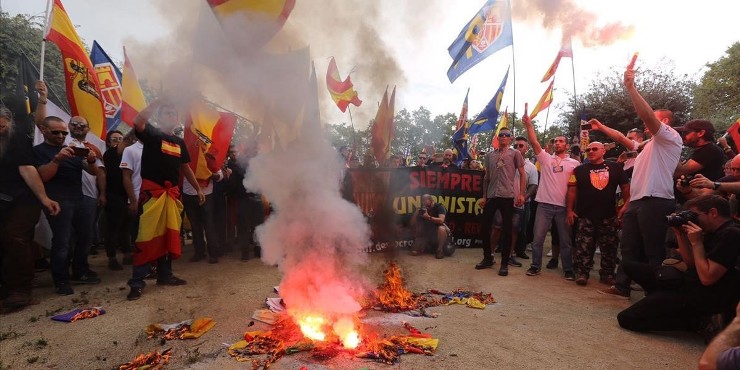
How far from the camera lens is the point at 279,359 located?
321 cm

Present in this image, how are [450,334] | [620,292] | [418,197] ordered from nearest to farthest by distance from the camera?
1. [450,334]
2. [620,292]
3. [418,197]

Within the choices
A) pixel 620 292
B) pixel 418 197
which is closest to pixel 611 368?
pixel 620 292

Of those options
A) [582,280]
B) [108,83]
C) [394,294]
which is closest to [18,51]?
[108,83]

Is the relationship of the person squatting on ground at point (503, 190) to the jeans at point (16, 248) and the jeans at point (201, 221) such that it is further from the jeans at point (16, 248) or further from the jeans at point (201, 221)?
the jeans at point (16, 248)

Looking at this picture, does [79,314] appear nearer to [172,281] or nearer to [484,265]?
[172,281]

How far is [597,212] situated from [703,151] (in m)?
1.55

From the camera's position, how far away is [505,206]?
21.3 ft

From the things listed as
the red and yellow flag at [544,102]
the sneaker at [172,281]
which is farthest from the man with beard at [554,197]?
the red and yellow flag at [544,102]

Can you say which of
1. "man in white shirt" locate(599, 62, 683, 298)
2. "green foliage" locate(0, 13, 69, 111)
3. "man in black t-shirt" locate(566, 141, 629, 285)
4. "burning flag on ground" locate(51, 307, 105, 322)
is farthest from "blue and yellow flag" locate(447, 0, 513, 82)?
"green foliage" locate(0, 13, 69, 111)

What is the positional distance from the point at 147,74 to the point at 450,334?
12.7 feet

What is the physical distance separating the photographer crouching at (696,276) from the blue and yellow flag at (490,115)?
7704mm

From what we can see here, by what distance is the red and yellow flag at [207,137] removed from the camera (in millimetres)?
4355

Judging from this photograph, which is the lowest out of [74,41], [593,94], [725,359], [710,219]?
[725,359]

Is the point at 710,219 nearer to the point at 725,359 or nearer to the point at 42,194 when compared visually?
the point at 725,359
